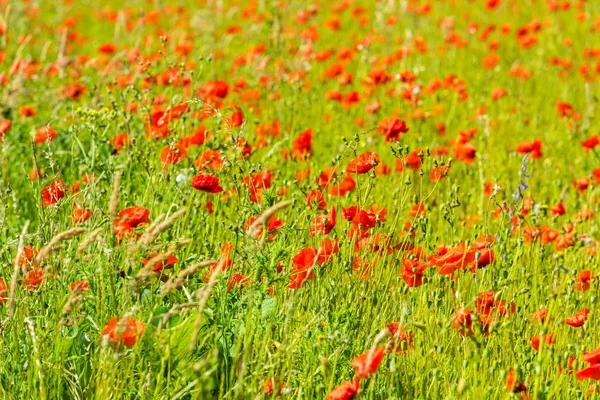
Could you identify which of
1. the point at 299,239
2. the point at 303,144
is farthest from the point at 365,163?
the point at 303,144

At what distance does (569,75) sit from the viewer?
5805 millimetres

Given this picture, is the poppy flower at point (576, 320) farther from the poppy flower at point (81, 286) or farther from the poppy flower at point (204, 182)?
the poppy flower at point (81, 286)

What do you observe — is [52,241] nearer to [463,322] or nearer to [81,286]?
[81,286]

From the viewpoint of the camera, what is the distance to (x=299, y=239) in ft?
8.48

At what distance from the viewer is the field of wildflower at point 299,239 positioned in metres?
1.99

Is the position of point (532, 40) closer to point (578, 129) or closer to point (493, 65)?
point (493, 65)

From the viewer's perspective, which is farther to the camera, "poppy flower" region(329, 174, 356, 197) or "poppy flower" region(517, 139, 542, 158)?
"poppy flower" region(517, 139, 542, 158)

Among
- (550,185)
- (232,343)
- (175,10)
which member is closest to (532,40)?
(550,185)

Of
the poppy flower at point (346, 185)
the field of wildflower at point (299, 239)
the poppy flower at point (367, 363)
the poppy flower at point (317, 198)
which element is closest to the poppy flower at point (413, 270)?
the field of wildflower at point (299, 239)

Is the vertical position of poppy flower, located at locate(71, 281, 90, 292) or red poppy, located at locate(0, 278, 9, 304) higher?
poppy flower, located at locate(71, 281, 90, 292)

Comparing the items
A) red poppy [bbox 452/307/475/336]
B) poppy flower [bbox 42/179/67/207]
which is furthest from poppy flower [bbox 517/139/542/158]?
poppy flower [bbox 42/179/67/207]

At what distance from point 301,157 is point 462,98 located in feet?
4.39

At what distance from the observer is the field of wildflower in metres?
1.99

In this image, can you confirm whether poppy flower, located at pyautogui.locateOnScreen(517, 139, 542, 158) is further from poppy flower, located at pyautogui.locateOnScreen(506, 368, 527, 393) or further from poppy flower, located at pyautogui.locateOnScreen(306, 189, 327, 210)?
poppy flower, located at pyautogui.locateOnScreen(506, 368, 527, 393)
